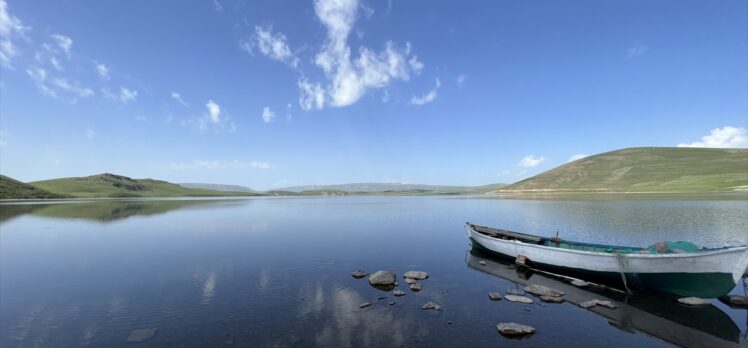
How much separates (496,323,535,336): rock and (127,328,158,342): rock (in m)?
16.6

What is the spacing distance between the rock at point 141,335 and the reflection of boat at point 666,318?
23.0 m

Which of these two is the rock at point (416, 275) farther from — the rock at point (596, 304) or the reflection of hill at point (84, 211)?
the reflection of hill at point (84, 211)

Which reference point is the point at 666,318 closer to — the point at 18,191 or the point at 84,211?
the point at 84,211

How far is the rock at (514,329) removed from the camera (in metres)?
16.1

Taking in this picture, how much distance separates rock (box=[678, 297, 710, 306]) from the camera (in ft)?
65.4

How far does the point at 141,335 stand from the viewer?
16.1 meters

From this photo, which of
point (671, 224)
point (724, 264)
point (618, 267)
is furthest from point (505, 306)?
point (671, 224)

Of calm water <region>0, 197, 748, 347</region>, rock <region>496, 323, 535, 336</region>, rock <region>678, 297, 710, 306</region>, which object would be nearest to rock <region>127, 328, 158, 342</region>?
calm water <region>0, 197, 748, 347</region>

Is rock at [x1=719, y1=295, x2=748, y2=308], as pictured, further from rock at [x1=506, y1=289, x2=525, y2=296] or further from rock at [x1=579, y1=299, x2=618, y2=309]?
rock at [x1=506, y1=289, x2=525, y2=296]

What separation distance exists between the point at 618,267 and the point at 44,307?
1421 inches

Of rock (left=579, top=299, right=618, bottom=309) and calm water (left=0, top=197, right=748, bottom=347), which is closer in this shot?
calm water (left=0, top=197, right=748, bottom=347)

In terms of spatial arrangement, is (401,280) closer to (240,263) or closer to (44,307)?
(240,263)

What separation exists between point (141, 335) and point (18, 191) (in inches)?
9607

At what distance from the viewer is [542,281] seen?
2583 cm
